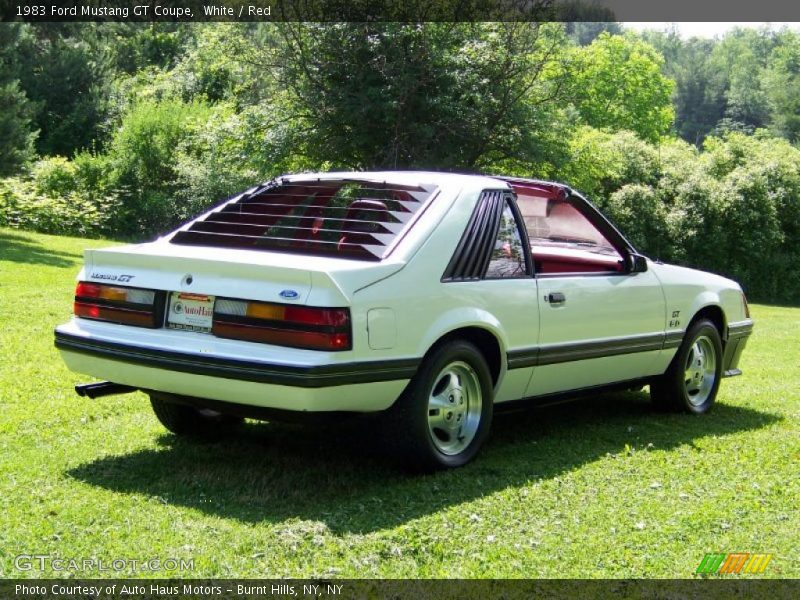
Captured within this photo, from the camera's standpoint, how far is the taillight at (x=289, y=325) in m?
5.13

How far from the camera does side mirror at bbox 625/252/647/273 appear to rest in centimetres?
742

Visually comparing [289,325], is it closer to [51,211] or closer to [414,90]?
[414,90]

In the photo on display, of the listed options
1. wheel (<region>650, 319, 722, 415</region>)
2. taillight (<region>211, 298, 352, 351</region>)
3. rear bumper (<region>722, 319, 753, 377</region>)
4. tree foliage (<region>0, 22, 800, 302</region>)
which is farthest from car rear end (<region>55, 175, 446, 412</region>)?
tree foliage (<region>0, 22, 800, 302</region>)

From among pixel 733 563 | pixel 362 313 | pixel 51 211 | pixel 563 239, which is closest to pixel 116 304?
pixel 362 313

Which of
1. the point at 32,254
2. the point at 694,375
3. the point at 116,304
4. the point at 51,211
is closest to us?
the point at 116,304

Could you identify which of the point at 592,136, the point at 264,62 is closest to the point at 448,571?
the point at 264,62

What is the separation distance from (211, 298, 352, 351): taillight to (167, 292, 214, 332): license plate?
0.14 metres

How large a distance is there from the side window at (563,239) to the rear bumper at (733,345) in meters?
1.34

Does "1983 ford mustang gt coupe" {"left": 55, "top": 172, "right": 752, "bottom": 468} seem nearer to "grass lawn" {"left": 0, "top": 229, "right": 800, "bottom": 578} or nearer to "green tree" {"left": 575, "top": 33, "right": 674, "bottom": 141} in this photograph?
"grass lawn" {"left": 0, "top": 229, "right": 800, "bottom": 578}

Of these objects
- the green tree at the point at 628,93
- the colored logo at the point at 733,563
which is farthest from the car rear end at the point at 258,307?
the green tree at the point at 628,93

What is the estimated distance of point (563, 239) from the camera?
26.6 feet

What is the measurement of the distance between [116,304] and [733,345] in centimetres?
510

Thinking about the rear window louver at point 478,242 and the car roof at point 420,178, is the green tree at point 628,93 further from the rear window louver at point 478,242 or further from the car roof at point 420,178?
the rear window louver at point 478,242

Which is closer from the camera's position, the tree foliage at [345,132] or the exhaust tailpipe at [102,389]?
the exhaust tailpipe at [102,389]
